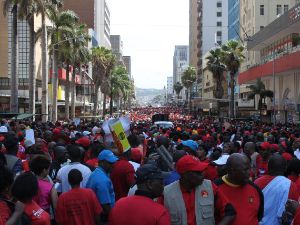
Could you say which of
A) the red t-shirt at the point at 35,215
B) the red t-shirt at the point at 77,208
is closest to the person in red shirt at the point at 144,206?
the red t-shirt at the point at 35,215

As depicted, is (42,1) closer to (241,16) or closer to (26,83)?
(26,83)

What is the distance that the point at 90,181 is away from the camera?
23.4ft

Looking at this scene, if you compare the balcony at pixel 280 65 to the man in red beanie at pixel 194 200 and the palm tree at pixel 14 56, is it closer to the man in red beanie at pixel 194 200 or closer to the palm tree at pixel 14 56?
the palm tree at pixel 14 56

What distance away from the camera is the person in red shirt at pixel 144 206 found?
443 cm

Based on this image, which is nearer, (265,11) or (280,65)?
(280,65)

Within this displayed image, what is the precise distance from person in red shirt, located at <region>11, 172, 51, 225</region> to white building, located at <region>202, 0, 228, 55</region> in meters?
131

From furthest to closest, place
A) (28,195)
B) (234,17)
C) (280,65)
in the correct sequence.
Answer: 1. (234,17)
2. (280,65)
3. (28,195)

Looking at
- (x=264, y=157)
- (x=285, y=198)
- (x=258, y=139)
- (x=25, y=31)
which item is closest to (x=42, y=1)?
(x=25, y=31)

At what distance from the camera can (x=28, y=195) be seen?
520cm

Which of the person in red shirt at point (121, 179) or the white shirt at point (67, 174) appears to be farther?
the person in red shirt at point (121, 179)

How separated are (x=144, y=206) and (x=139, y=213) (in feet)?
0.23

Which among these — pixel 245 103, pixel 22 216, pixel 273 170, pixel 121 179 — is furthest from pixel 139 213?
pixel 245 103

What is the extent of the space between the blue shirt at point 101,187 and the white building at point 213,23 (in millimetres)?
129022

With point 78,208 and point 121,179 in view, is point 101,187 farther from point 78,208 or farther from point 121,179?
point 121,179
